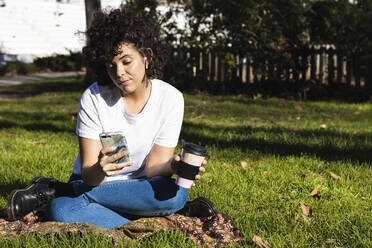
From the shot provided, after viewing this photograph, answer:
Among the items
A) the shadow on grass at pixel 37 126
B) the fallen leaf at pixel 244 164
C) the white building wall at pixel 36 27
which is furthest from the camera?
the white building wall at pixel 36 27

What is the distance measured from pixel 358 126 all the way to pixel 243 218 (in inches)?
170

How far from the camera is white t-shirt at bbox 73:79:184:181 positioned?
3.12 metres

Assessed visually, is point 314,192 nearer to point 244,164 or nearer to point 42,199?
point 244,164

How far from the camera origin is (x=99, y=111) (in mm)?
3119

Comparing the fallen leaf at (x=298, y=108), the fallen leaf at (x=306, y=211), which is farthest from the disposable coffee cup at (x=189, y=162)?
the fallen leaf at (x=298, y=108)

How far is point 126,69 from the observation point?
3066 mm

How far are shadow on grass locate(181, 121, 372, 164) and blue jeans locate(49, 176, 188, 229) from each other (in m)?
2.12

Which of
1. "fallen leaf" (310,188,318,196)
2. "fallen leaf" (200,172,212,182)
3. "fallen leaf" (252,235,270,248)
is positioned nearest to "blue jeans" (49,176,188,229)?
"fallen leaf" (252,235,270,248)

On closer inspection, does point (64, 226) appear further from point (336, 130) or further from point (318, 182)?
point (336, 130)

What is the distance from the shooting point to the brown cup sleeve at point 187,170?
8.93 feet

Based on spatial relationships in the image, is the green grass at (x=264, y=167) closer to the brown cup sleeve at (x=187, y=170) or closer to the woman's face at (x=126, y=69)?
the brown cup sleeve at (x=187, y=170)

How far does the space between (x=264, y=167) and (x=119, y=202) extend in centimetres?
181

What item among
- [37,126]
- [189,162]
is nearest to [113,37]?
[189,162]

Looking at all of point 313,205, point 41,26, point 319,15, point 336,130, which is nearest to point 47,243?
point 313,205
